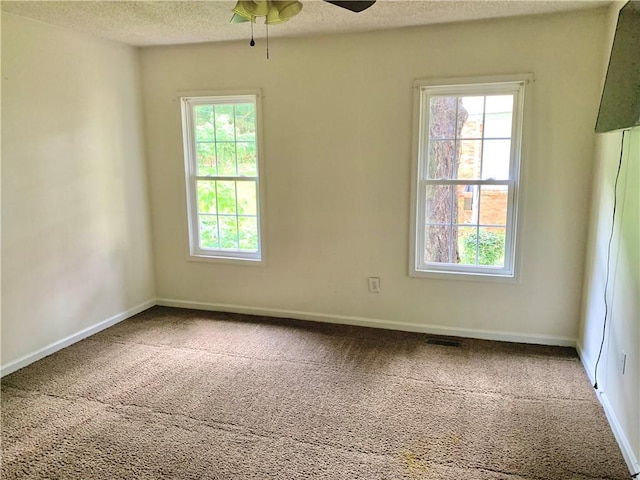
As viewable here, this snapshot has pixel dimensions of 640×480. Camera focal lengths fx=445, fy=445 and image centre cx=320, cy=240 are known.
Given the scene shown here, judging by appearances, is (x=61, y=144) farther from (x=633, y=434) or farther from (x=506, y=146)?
(x=633, y=434)

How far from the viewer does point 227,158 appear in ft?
13.1

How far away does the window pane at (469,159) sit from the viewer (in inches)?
133

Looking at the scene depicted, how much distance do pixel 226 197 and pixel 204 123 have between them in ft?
2.27

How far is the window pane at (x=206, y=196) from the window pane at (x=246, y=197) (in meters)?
0.26

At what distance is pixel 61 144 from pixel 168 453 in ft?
7.80

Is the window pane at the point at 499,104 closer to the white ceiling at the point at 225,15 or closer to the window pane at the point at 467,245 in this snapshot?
the white ceiling at the point at 225,15

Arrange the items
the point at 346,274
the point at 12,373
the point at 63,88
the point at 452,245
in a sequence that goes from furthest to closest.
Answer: the point at 346,274, the point at 452,245, the point at 63,88, the point at 12,373

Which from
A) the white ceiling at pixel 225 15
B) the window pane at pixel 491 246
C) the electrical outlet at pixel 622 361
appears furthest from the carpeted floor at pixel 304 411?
the white ceiling at pixel 225 15

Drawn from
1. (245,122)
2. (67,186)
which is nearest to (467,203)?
(245,122)

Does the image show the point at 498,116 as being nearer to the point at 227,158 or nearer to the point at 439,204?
the point at 439,204

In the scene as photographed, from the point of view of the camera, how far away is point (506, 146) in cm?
330

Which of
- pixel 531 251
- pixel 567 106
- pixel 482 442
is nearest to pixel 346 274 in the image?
pixel 531 251

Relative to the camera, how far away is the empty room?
89.1 inches

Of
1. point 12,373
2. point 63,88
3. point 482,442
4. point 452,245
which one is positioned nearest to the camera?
point 482,442
